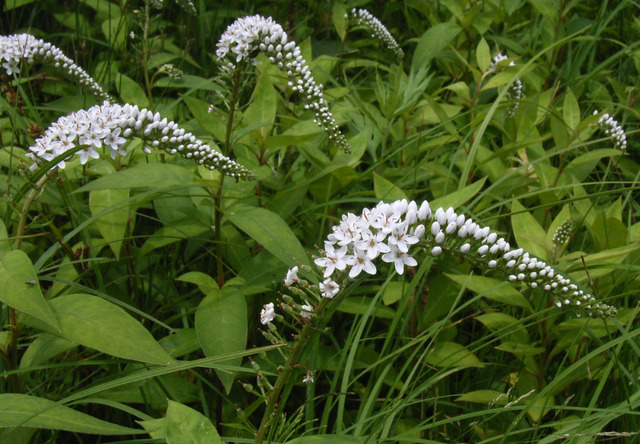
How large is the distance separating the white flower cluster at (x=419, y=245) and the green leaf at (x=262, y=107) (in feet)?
3.95

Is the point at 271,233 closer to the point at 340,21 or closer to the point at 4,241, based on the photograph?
the point at 4,241

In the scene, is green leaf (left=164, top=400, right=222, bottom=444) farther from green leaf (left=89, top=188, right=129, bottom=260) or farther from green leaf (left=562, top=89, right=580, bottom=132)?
green leaf (left=562, top=89, right=580, bottom=132)

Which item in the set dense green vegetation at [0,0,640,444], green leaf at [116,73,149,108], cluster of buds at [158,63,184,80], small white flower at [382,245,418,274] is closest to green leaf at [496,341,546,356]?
dense green vegetation at [0,0,640,444]

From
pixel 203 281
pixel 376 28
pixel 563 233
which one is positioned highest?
pixel 376 28

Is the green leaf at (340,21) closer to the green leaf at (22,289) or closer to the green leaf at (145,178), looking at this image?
the green leaf at (145,178)

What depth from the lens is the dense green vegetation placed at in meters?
1.61

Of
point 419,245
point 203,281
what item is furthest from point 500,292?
point 203,281

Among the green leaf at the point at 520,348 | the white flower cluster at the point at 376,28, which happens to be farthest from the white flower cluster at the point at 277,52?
the white flower cluster at the point at 376,28

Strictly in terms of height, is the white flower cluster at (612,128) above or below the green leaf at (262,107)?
above

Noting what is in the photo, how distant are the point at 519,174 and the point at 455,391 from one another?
1.27m

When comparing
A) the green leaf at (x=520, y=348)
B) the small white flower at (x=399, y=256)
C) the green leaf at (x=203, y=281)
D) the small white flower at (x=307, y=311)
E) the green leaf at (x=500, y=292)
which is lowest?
the green leaf at (x=520, y=348)

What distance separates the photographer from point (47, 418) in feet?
4.90

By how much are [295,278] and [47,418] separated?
2.36 ft

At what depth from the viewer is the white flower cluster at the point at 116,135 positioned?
2.10 m
